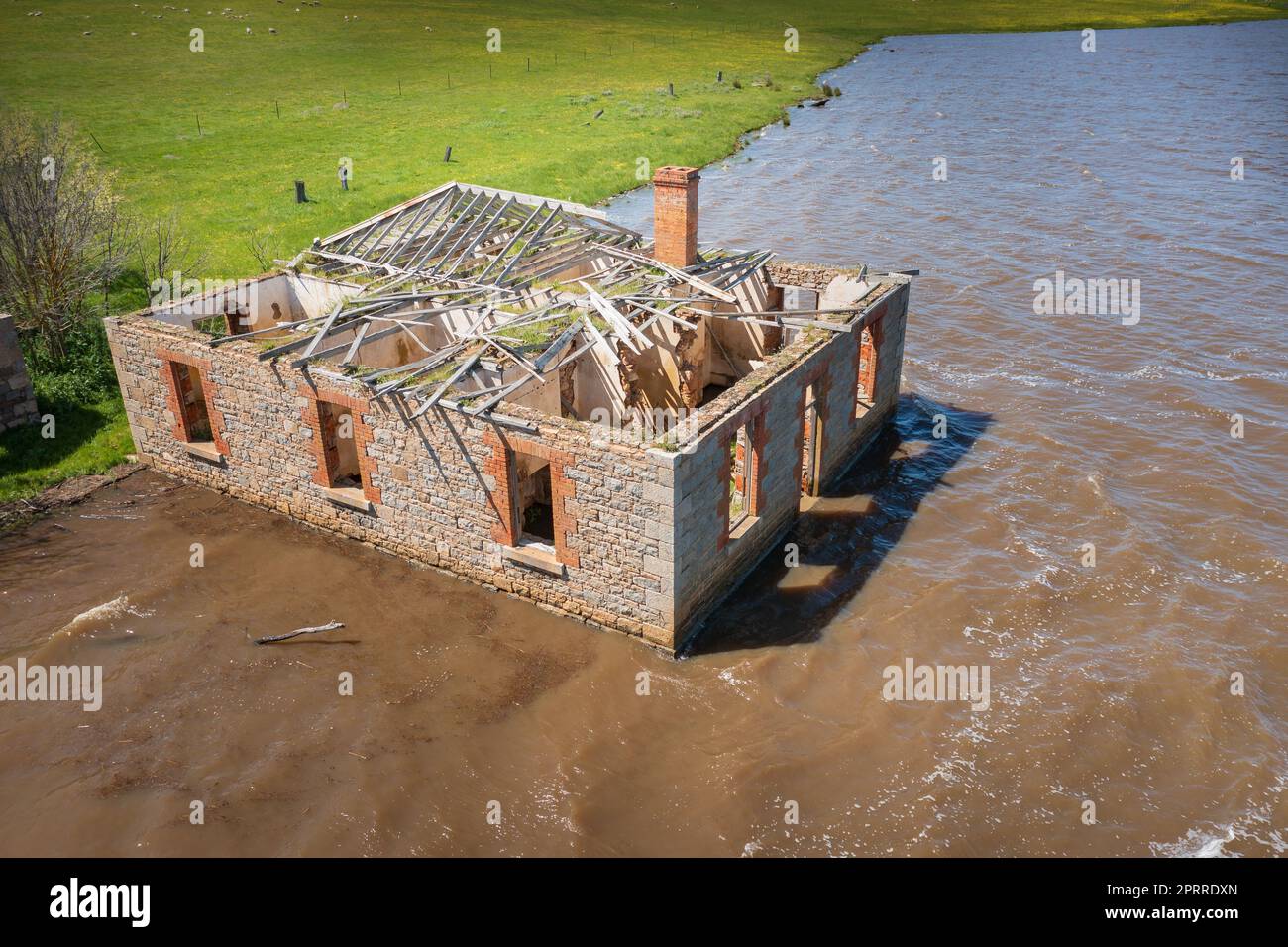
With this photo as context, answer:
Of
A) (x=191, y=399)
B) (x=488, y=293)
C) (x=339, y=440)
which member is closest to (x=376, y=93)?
(x=191, y=399)

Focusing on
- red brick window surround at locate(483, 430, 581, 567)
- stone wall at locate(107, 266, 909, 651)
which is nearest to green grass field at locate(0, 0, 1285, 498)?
stone wall at locate(107, 266, 909, 651)

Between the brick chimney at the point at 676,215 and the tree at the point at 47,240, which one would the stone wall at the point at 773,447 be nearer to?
the brick chimney at the point at 676,215

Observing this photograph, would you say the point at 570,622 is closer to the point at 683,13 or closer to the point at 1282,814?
the point at 1282,814

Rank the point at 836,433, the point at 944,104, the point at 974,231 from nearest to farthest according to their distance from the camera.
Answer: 1. the point at 836,433
2. the point at 974,231
3. the point at 944,104

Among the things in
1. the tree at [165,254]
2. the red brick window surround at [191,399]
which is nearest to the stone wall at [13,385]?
the red brick window surround at [191,399]

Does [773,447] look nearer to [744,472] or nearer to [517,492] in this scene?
[744,472]

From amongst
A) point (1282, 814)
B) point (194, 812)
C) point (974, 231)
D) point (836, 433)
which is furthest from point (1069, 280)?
point (194, 812)
